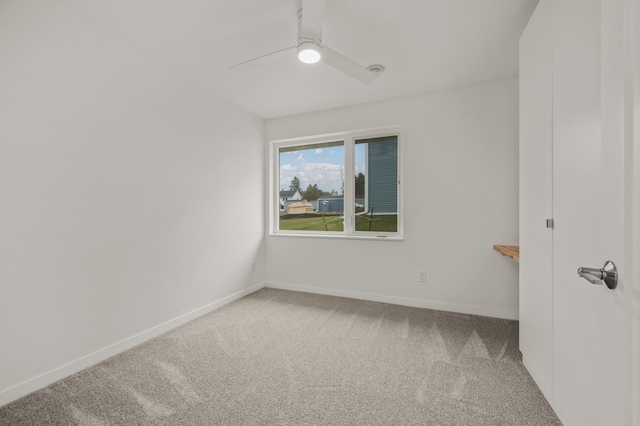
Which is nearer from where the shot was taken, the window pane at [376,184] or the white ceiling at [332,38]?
the white ceiling at [332,38]

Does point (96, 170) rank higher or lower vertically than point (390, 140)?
lower

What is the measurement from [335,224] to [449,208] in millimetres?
1505

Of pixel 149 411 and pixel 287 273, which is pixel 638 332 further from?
pixel 287 273

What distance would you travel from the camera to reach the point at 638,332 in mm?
638

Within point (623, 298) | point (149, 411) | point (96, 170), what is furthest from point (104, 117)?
point (623, 298)

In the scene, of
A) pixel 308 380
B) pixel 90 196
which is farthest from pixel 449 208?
pixel 90 196

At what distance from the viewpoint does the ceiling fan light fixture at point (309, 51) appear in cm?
188

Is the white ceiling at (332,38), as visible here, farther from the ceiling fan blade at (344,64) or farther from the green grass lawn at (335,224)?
the green grass lawn at (335,224)

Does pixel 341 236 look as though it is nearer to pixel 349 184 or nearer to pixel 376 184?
pixel 349 184

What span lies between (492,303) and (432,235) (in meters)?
0.93

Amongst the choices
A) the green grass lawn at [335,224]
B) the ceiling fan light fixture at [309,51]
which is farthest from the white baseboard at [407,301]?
the ceiling fan light fixture at [309,51]

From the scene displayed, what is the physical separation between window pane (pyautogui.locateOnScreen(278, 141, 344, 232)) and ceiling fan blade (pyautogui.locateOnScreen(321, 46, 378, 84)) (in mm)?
1484

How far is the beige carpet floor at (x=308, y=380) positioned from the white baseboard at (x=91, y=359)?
0.05 metres

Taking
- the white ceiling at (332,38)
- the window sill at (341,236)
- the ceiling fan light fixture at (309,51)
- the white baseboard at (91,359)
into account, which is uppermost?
the white ceiling at (332,38)
